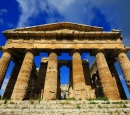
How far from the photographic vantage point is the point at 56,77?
14.9 m

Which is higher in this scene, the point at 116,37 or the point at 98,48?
the point at 116,37

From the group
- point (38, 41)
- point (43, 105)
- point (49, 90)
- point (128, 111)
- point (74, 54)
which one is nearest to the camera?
point (128, 111)

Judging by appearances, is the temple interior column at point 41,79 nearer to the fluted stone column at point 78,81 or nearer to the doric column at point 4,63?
the doric column at point 4,63

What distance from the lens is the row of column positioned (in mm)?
13305

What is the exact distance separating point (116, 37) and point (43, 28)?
9.93 meters

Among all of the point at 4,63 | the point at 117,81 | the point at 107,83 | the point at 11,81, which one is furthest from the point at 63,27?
the point at 117,81

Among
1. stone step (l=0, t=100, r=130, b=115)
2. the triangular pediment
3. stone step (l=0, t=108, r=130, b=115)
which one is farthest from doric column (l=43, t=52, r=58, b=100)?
the triangular pediment

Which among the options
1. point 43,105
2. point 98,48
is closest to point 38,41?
point 98,48

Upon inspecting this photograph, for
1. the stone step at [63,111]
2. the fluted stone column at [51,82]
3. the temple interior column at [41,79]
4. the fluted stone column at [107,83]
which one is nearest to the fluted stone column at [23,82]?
the fluted stone column at [51,82]

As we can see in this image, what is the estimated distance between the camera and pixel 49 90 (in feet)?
44.4

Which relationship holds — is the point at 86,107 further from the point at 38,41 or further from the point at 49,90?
the point at 38,41

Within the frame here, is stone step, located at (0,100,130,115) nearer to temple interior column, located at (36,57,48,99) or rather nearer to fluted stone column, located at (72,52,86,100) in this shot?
fluted stone column, located at (72,52,86,100)

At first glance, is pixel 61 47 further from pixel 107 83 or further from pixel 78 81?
pixel 107 83

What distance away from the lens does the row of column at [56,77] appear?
13.3 meters
